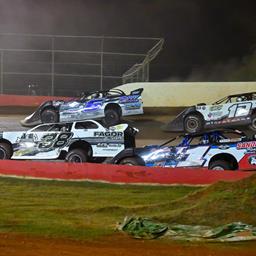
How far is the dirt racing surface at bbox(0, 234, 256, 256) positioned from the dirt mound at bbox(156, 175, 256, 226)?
1643 millimetres

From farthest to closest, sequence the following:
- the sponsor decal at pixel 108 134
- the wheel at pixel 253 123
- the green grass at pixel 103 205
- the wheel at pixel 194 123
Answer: the wheel at pixel 194 123, the wheel at pixel 253 123, the sponsor decal at pixel 108 134, the green grass at pixel 103 205

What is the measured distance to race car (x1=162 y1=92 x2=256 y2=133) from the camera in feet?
69.3

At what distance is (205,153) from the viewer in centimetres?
1639

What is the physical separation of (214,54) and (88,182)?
1065 inches

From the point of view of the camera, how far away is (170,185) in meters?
15.9

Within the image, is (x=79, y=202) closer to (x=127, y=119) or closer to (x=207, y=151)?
(x=207, y=151)

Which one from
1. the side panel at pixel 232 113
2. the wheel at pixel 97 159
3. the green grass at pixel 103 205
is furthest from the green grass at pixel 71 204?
the side panel at pixel 232 113

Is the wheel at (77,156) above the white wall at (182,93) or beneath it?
beneath

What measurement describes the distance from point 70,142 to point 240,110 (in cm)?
618

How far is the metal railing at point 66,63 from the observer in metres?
35.9

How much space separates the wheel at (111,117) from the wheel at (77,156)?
5145 millimetres

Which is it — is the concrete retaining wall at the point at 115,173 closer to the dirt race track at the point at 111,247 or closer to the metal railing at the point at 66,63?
the dirt race track at the point at 111,247

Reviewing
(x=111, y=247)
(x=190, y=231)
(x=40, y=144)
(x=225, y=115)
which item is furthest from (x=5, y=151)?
(x=111, y=247)

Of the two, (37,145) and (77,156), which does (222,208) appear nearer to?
(77,156)
